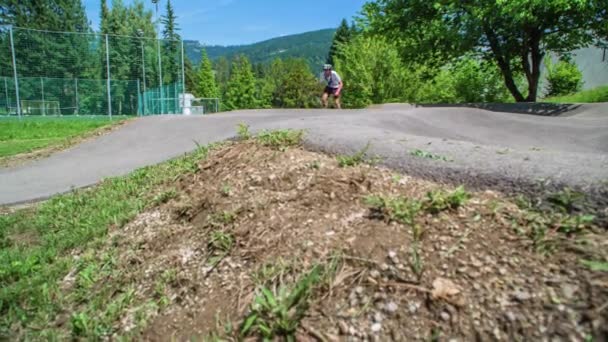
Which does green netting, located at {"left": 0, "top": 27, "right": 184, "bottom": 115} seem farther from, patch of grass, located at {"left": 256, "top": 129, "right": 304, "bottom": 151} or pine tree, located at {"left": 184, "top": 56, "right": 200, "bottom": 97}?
pine tree, located at {"left": 184, "top": 56, "right": 200, "bottom": 97}

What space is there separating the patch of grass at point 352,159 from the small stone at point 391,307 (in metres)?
1.32

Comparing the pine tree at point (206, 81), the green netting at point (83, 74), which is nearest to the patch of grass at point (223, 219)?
the green netting at point (83, 74)

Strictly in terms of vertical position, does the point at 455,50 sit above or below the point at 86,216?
above

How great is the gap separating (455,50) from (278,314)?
12.7 m

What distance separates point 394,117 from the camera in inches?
236

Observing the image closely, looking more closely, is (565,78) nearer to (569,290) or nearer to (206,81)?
(569,290)

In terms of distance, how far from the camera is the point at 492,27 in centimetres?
1136

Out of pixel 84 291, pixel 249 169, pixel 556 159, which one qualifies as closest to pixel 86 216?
pixel 84 291

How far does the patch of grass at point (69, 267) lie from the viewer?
189 centimetres

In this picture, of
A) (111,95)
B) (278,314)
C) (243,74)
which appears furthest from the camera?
(243,74)

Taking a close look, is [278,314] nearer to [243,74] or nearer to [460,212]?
[460,212]

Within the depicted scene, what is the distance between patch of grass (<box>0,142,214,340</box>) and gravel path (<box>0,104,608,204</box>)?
130 cm

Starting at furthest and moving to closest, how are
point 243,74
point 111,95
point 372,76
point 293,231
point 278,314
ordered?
point 243,74 → point 372,76 → point 111,95 → point 293,231 → point 278,314

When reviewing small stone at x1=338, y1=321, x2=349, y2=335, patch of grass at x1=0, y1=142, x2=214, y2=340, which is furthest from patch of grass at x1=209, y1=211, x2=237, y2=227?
small stone at x1=338, y1=321, x2=349, y2=335
